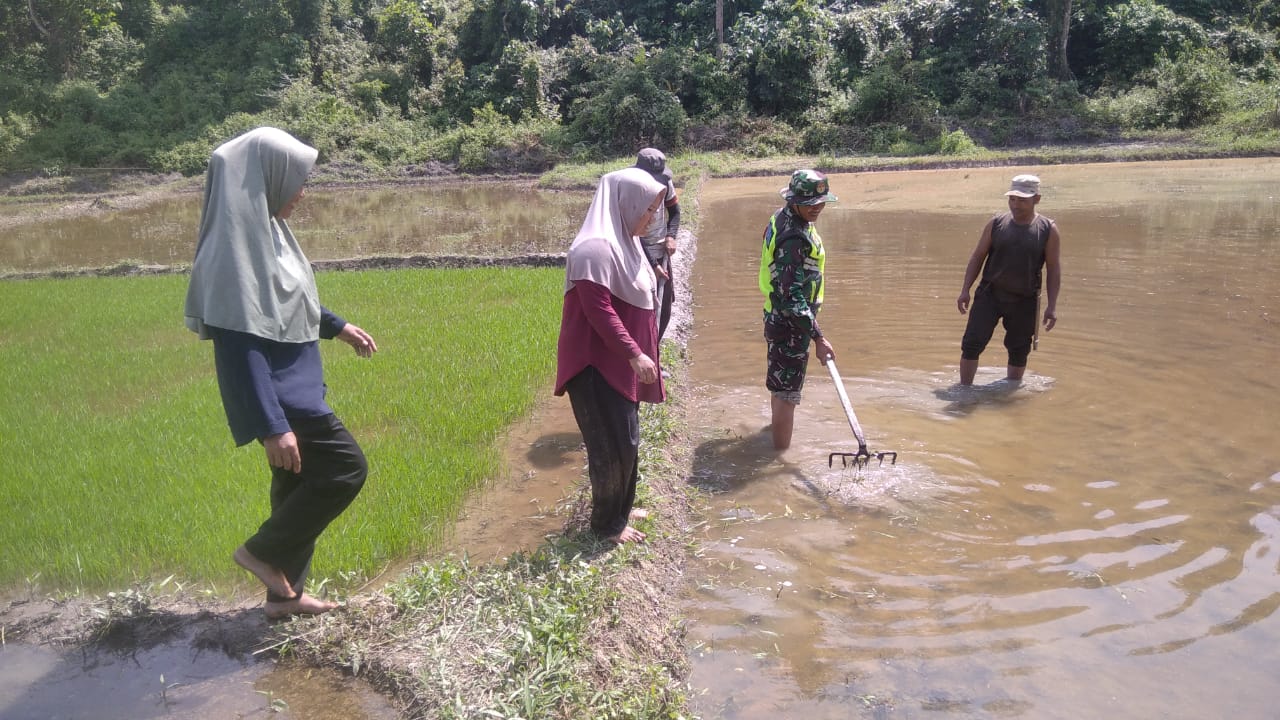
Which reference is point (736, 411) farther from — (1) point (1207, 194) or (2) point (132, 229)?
(2) point (132, 229)

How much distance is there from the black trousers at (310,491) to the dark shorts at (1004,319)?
4.24 metres

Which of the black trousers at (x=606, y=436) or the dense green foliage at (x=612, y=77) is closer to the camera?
the black trousers at (x=606, y=436)

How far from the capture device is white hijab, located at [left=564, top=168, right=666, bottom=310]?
2.96 metres

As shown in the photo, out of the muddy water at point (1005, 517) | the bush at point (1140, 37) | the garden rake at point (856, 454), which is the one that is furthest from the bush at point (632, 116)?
the garden rake at point (856, 454)

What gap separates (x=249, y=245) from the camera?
8.02 feet

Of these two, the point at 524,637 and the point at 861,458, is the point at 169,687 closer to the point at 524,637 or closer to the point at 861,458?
the point at 524,637

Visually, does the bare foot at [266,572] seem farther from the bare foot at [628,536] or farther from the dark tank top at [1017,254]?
the dark tank top at [1017,254]

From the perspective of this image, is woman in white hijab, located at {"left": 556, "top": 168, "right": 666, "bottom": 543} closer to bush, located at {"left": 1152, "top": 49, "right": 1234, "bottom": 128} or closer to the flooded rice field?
the flooded rice field

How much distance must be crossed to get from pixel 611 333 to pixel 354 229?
13517mm

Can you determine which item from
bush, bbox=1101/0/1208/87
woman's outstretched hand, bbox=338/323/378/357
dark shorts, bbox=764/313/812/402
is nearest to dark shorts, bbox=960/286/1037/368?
dark shorts, bbox=764/313/812/402

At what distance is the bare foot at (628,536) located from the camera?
3398 millimetres

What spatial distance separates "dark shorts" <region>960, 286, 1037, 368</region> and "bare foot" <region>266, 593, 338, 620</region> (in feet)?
14.3

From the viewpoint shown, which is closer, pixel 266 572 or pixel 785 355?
pixel 266 572

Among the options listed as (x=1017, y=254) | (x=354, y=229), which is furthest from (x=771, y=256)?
(x=354, y=229)
